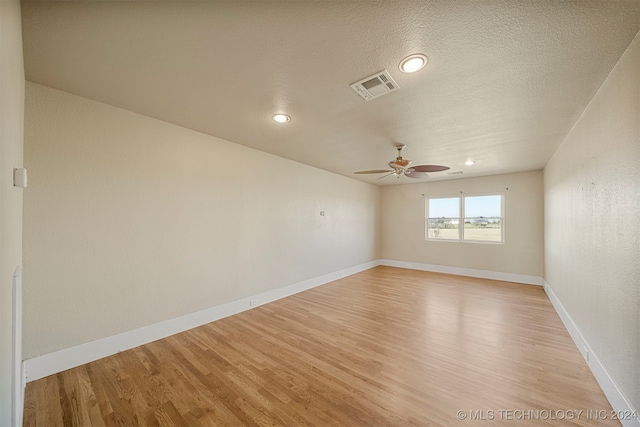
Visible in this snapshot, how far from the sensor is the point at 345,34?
1448 millimetres

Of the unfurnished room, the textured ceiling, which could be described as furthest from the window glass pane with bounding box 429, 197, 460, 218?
the textured ceiling

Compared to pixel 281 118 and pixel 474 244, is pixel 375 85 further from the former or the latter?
pixel 474 244

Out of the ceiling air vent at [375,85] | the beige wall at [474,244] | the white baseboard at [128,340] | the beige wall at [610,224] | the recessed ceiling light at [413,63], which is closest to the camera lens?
the beige wall at [610,224]

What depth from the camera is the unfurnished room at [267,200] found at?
1403mm

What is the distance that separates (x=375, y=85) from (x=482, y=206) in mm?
5473

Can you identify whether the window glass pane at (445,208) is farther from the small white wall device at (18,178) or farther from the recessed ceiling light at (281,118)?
the small white wall device at (18,178)

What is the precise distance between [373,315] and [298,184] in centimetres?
272

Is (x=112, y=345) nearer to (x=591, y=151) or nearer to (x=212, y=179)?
(x=212, y=179)

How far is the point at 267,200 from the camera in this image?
4.05 m

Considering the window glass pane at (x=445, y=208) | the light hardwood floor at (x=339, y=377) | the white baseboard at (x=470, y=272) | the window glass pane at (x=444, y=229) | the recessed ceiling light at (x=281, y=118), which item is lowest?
the light hardwood floor at (x=339, y=377)

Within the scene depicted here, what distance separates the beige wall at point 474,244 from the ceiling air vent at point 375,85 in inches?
204

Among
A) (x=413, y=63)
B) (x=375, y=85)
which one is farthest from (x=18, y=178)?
(x=413, y=63)

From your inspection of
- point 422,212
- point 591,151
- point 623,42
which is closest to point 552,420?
point 591,151

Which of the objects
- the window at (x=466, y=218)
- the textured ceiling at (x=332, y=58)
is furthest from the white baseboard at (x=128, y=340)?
the window at (x=466, y=218)
